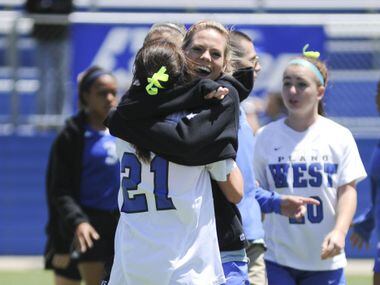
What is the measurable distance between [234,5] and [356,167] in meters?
8.22

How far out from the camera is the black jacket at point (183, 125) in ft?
12.8

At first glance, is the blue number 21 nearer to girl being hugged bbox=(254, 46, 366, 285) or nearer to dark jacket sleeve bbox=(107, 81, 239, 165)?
dark jacket sleeve bbox=(107, 81, 239, 165)

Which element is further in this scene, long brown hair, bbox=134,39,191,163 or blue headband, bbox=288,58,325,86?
blue headband, bbox=288,58,325,86

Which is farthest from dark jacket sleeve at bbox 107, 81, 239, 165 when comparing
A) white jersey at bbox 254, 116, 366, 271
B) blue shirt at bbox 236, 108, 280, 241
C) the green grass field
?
the green grass field

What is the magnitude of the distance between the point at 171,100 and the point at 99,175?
9.44 feet

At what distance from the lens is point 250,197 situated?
5070 mm

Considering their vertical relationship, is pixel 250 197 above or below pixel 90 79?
below

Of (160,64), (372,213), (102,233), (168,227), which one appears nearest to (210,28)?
(160,64)

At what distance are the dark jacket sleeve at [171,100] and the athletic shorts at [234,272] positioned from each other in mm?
787

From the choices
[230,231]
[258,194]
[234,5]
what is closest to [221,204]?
[230,231]

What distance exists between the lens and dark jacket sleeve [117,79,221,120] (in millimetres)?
3924

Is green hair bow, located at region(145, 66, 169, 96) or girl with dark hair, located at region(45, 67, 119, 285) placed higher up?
green hair bow, located at region(145, 66, 169, 96)

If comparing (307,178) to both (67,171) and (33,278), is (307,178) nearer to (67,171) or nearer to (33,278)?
(67,171)

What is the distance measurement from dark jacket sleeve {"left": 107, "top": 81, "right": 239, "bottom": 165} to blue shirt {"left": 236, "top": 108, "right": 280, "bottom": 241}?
1019 millimetres
